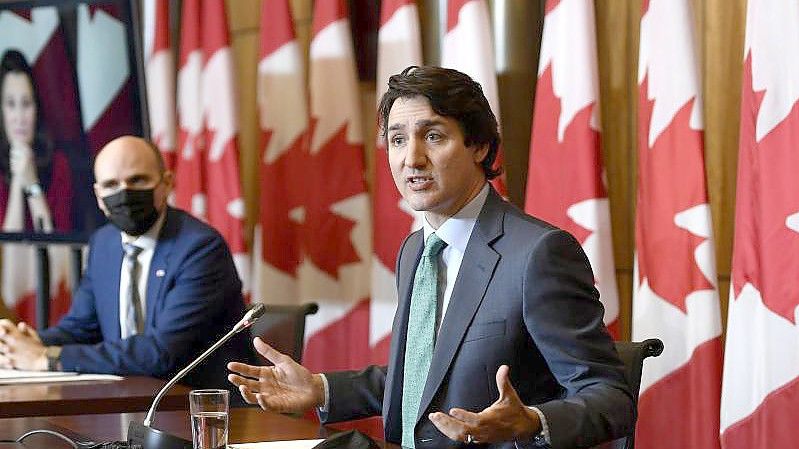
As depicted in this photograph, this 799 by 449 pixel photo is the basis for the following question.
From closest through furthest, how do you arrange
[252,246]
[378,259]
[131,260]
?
1. [131,260]
2. [378,259]
3. [252,246]

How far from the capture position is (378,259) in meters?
4.98

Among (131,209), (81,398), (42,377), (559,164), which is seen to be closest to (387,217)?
(559,164)

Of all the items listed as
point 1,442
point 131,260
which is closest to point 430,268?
point 1,442

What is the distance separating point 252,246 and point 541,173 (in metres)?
2.11

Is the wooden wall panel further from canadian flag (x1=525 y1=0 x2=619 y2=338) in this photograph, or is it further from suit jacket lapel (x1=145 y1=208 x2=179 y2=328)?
suit jacket lapel (x1=145 y1=208 x2=179 y2=328)

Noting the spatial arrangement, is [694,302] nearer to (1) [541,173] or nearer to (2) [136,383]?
(1) [541,173]

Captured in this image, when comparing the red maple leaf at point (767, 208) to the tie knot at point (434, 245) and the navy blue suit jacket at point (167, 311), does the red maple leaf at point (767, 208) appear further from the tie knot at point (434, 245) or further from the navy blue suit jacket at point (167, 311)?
the navy blue suit jacket at point (167, 311)

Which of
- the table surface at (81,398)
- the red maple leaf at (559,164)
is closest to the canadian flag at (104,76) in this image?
the red maple leaf at (559,164)

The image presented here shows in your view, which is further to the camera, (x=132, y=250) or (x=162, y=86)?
(x=162, y=86)

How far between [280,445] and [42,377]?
5.00 ft

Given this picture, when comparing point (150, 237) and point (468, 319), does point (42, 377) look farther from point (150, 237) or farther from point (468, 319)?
point (468, 319)

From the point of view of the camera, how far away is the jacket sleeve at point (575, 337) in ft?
7.81

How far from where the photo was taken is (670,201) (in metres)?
3.82

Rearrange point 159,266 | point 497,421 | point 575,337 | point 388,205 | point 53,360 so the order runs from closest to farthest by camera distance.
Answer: point 497,421
point 575,337
point 53,360
point 159,266
point 388,205
